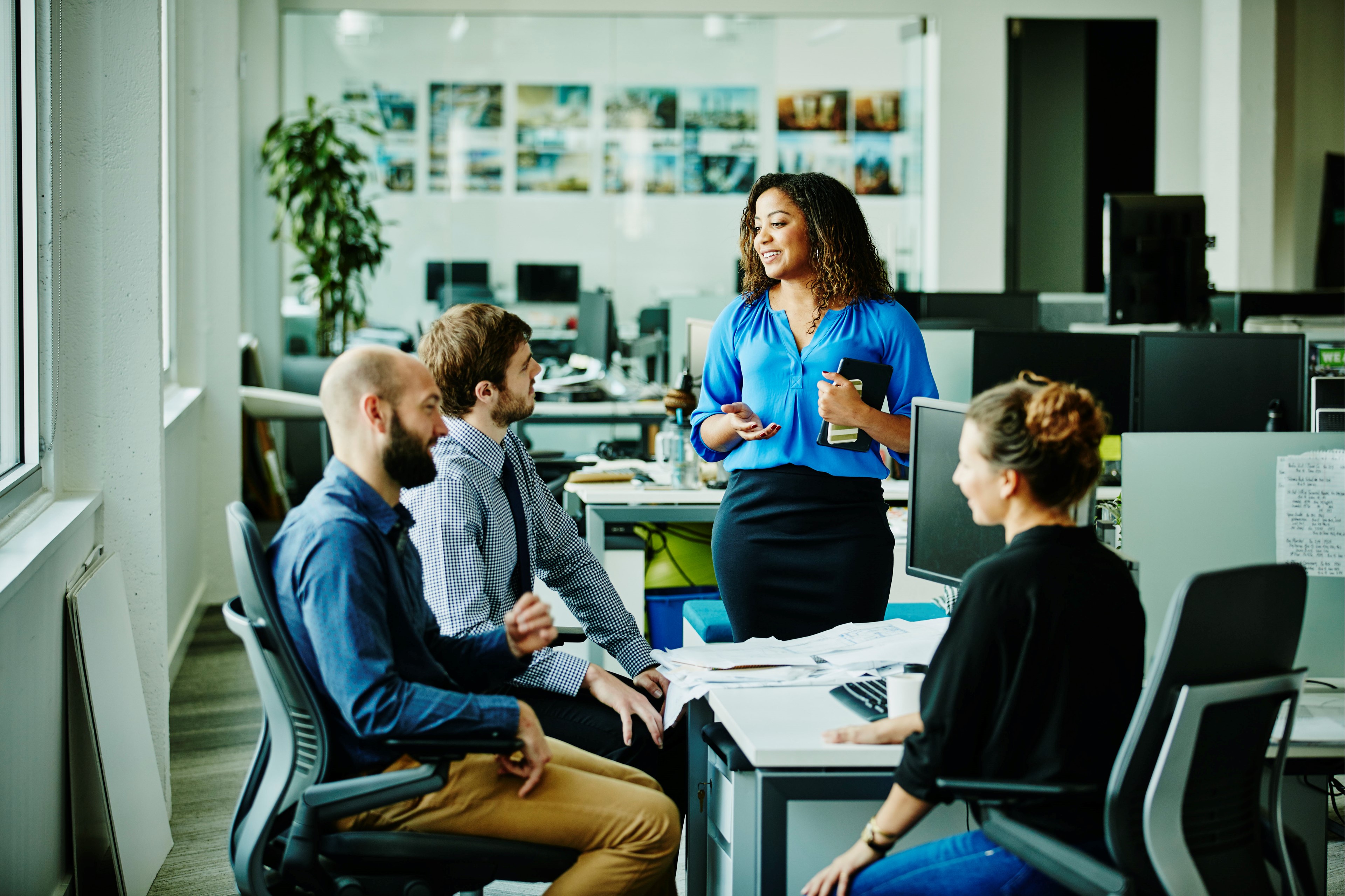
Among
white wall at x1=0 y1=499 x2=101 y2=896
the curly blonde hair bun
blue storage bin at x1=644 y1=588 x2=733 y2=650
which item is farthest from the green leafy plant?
the curly blonde hair bun

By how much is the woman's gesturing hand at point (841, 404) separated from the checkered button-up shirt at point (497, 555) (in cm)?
56

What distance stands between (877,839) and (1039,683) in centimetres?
31

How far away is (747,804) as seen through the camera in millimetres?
1819

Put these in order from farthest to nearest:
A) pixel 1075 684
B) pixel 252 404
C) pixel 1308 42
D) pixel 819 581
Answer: pixel 1308 42, pixel 252 404, pixel 819 581, pixel 1075 684

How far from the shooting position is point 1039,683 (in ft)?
5.23

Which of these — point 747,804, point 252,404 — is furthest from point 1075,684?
point 252,404

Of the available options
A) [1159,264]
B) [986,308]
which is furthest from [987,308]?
[1159,264]

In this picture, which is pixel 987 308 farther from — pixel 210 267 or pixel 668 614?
pixel 210 267

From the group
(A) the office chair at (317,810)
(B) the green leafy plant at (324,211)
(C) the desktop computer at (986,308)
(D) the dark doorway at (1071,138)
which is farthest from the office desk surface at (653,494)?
(D) the dark doorway at (1071,138)

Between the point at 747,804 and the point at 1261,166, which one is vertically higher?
the point at 1261,166

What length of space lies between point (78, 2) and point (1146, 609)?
260 centimetres

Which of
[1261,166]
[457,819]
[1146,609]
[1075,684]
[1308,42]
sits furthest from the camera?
[1308,42]

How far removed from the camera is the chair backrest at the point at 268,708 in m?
1.73

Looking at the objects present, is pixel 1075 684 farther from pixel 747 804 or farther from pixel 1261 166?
pixel 1261 166
